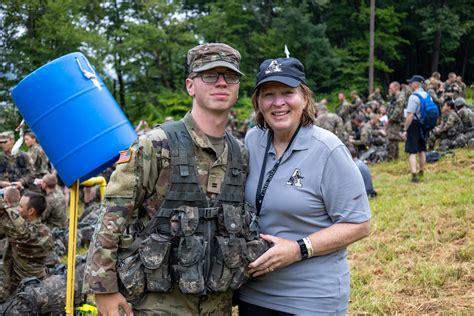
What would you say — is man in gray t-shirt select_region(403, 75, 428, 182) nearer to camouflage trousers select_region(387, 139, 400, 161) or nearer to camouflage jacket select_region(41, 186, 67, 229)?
camouflage trousers select_region(387, 139, 400, 161)

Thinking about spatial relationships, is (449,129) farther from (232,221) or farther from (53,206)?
(232,221)

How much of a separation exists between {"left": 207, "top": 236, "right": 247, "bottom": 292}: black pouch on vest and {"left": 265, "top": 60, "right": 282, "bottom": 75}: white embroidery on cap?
0.74 meters

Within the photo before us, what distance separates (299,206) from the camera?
215 centimetres

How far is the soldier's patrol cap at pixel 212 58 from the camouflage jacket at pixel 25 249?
3.27 metres

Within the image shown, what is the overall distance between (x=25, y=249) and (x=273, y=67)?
376cm

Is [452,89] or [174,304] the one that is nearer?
[174,304]

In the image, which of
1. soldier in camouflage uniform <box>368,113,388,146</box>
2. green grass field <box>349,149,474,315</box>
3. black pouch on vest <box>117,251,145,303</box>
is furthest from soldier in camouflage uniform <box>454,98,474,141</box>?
black pouch on vest <box>117,251,145,303</box>

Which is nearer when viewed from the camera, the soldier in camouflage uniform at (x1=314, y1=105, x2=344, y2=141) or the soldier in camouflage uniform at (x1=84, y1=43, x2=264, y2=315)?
the soldier in camouflage uniform at (x1=84, y1=43, x2=264, y2=315)

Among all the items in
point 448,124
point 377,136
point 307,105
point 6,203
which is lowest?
point 377,136

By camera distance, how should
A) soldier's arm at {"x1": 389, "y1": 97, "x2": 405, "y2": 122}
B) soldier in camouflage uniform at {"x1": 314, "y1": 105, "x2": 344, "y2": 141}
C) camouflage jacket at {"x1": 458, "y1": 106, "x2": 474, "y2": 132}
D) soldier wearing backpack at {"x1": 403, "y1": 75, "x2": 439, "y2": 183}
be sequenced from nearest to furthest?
soldier wearing backpack at {"x1": 403, "y1": 75, "x2": 439, "y2": 183} < soldier's arm at {"x1": 389, "y1": 97, "x2": 405, "y2": 122} < soldier in camouflage uniform at {"x1": 314, "y1": 105, "x2": 344, "y2": 141} < camouflage jacket at {"x1": 458, "y1": 106, "x2": 474, "y2": 132}

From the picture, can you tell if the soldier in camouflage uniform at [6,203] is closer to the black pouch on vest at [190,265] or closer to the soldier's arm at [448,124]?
the black pouch on vest at [190,265]

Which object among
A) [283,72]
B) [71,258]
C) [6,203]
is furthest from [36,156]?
[283,72]

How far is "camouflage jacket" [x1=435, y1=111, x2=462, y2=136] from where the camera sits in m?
11.8

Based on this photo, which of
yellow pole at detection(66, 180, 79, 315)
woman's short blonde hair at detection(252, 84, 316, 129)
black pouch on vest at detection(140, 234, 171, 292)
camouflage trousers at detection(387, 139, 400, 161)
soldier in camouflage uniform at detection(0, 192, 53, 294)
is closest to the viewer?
black pouch on vest at detection(140, 234, 171, 292)
